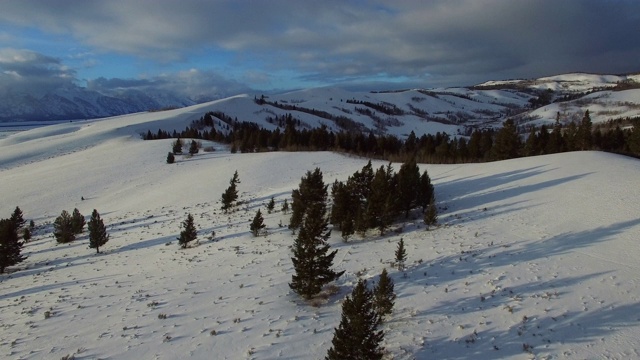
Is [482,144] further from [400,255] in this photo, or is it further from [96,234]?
[96,234]

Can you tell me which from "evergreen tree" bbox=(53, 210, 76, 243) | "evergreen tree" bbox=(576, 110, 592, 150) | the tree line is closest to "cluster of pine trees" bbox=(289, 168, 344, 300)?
"evergreen tree" bbox=(53, 210, 76, 243)

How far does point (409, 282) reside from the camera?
1477 cm

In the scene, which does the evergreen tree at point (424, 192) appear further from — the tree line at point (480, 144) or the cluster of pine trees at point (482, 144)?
the tree line at point (480, 144)

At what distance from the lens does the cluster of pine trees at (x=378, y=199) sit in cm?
2116

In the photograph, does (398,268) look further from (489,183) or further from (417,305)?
(489,183)

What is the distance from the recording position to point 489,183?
27281 mm

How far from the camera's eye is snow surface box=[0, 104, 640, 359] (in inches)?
441

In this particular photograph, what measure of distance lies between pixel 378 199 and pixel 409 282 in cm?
709

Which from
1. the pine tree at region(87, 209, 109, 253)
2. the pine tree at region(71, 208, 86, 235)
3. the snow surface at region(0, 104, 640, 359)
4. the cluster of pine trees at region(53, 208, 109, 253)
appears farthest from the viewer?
the pine tree at region(71, 208, 86, 235)

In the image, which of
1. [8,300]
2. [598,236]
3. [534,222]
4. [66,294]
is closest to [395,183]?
[534,222]

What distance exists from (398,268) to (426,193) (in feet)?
29.4

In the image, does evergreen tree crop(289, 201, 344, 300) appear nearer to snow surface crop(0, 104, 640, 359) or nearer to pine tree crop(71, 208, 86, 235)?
snow surface crop(0, 104, 640, 359)

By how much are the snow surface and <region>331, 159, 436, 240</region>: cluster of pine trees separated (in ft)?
3.38

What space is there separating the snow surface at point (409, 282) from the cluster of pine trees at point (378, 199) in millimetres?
1030
